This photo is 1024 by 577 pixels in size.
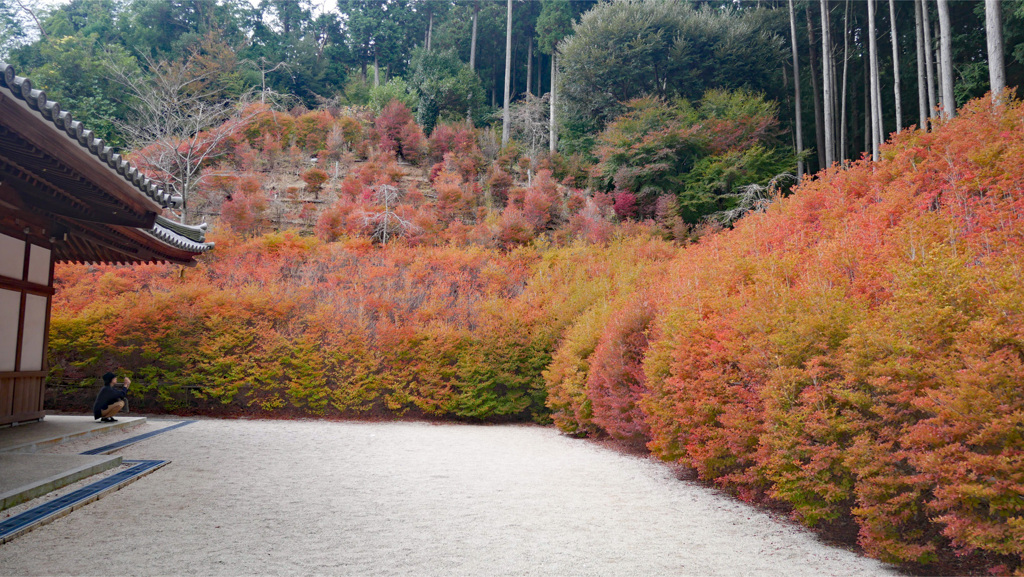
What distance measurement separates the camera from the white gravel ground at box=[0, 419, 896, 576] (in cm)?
329

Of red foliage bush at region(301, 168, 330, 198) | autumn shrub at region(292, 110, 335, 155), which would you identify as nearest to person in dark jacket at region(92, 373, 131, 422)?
red foliage bush at region(301, 168, 330, 198)

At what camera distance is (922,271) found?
3.44 m

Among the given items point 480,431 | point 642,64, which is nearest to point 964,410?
point 480,431

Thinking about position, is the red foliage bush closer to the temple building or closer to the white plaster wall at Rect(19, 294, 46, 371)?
the temple building

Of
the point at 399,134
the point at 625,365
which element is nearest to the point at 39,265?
the point at 625,365

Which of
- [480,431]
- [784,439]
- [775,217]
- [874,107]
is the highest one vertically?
[874,107]

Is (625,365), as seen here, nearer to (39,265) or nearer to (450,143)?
(39,265)

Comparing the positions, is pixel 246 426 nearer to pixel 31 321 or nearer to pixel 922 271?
pixel 31 321

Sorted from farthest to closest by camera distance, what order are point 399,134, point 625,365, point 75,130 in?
point 399,134
point 625,365
point 75,130

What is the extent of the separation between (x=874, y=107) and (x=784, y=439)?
1311 cm

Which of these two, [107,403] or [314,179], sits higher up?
[314,179]

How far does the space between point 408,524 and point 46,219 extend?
5849 millimetres

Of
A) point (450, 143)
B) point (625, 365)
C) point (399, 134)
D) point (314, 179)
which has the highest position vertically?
point (399, 134)

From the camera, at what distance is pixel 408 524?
13.6 ft
